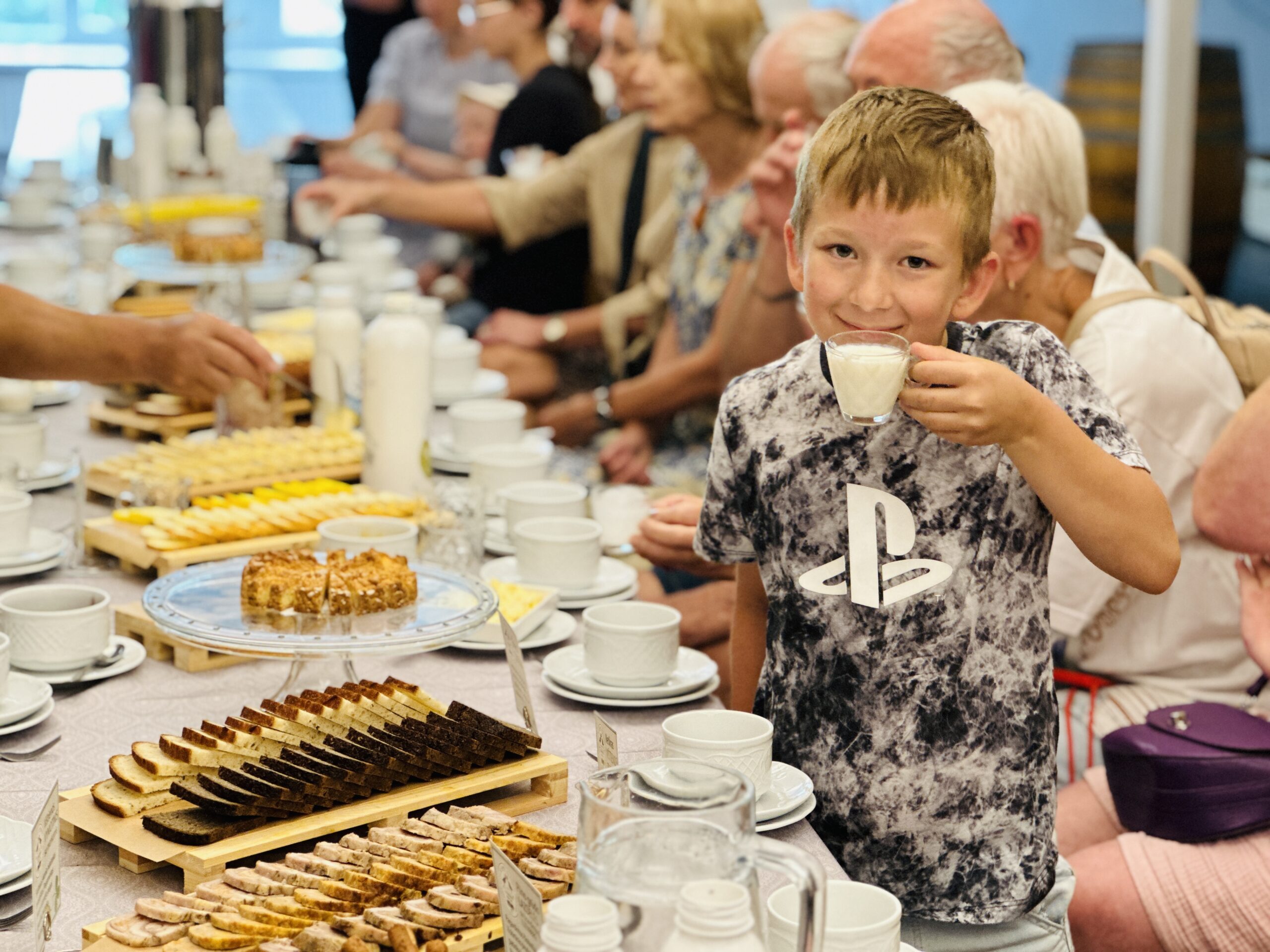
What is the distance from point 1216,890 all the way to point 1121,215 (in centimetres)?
465

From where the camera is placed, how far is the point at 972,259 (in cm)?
156

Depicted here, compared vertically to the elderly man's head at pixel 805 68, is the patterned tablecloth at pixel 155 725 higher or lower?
lower

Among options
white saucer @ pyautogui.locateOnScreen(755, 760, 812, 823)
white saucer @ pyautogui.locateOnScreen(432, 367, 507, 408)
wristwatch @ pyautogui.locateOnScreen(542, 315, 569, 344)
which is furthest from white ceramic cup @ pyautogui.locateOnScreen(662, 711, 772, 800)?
wristwatch @ pyautogui.locateOnScreen(542, 315, 569, 344)

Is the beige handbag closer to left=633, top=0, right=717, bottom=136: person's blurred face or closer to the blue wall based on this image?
left=633, top=0, right=717, bottom=136: person's blurred face

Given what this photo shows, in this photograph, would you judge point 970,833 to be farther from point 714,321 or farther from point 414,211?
point 414,211

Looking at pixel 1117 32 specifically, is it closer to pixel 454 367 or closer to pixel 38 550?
pixel 454 367

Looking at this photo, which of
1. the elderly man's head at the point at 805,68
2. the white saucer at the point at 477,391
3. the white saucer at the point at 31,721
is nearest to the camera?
the white saucer at the point at 31,721

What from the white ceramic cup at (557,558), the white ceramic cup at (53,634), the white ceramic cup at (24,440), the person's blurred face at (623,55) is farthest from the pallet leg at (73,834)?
the person's blurred face at (623,55)

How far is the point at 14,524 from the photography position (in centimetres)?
231

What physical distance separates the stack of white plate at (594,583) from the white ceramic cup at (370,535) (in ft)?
0.43

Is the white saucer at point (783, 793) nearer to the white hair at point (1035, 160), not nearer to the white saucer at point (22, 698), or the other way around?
the white saucer at point (22, 698)

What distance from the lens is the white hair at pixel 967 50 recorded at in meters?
2.78

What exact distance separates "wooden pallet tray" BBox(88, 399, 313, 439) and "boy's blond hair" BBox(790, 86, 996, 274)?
5.74 ft

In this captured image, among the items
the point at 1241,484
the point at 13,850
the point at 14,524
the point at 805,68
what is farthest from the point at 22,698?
the point at 805,68
